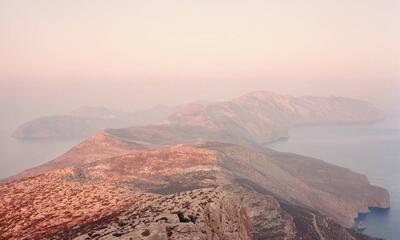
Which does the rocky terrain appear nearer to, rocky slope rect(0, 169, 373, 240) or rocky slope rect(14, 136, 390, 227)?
rocky slope rect(0, 169, 373, 240)

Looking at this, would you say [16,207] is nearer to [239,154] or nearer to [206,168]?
[206,168]

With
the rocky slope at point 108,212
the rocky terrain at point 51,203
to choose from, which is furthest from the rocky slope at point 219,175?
the rocky slope at point 108,212

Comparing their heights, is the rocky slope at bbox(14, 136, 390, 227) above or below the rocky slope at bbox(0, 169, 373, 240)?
below

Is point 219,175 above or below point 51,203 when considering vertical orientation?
below

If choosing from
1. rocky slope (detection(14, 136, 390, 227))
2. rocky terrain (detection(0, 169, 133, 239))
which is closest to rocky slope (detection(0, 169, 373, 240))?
rocky terrain (detection(0, 169, 133, 239))

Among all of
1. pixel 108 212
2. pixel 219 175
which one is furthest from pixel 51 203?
pixel 219 175

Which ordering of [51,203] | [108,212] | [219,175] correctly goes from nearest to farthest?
[108,212]
[51,203]
[219,175]

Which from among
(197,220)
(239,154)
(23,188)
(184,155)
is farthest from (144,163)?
(197,220)

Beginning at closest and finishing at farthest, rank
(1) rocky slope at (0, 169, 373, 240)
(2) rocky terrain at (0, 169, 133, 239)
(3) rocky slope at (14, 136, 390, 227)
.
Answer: (1) rocky slope at (0, 169, 373, 240) → (2) rocky terrain at (0, 169, 133, 239) → (3) rocky slope at (14, 136, 390, 227)

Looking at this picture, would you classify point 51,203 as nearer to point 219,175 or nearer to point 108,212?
point 108,212
